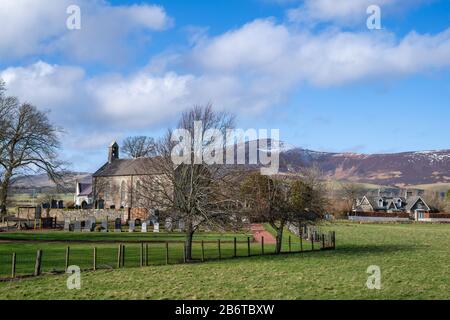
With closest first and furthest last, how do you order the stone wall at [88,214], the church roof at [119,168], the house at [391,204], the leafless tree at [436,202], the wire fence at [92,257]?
the wire fence at [92,257] < the stone wall at [88,214] < the church roof at [119,168] < the leafless tree at [436,202] < the house at [391,204]

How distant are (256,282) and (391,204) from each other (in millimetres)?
125591

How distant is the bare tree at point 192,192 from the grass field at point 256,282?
97.1 inches

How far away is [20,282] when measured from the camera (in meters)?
18.2

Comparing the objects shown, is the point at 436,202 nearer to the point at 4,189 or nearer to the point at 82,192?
the point at 82,192

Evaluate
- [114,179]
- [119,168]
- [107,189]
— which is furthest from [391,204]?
[107,189]

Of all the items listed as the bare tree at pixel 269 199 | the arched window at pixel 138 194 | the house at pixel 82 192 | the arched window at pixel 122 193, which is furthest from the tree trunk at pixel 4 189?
the house at pixel 82 192

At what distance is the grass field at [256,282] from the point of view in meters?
15.1

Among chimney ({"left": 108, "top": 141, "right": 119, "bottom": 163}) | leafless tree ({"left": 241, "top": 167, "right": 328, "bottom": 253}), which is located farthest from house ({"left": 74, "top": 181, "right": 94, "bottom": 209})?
leafless tree ({"left": 241, "top": 167, "right": 328, "bottom": 253})

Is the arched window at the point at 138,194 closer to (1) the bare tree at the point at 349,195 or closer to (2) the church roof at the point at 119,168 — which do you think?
(2) the church roof at the point at 119,168

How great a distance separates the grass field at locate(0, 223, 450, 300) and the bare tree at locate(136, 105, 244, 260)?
247 centimetres
